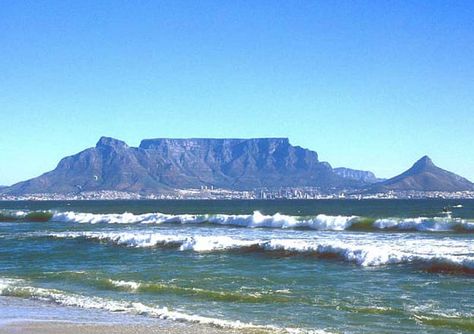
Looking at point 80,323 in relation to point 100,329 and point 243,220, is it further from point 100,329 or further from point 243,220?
point 243,220

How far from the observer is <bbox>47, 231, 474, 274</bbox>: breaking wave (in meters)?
22.5

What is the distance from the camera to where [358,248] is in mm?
25469

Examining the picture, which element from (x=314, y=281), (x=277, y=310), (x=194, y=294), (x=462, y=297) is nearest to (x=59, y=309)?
(x=194, y=294)

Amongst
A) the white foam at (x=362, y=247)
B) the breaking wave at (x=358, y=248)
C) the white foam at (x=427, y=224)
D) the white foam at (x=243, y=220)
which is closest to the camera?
the breaking wave at (x=358, y=248)

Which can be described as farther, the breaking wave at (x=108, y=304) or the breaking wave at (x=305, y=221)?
the breaking wave at (x=305, y=221)

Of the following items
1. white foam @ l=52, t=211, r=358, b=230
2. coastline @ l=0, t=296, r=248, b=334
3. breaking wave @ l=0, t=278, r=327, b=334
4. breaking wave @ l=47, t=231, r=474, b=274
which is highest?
white foam @ l=52, t=211, r=358, b=230

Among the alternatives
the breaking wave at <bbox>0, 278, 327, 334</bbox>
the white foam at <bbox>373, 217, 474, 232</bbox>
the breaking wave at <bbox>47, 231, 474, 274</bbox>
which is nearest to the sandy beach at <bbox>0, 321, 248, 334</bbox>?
the breaking wave at <bbox>0, 278, 327, 334</bbox>

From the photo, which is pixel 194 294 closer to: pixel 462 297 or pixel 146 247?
pixel 462 297

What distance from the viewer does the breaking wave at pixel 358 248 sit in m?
22.5

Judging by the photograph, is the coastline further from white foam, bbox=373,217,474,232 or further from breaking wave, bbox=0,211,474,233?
white foam, bbox=373,217,474,232

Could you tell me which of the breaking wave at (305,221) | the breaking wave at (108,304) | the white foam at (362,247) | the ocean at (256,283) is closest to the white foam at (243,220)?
the breaking wave at (305,221)

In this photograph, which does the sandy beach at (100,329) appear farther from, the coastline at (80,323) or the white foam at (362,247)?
the white foam at (362,247)

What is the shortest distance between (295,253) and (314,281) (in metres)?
7.61

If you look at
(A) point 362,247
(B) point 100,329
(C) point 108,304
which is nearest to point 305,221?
(A) point 362,247
